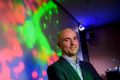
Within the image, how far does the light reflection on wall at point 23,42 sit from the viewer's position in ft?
6.01

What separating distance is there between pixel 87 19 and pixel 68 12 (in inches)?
33.9

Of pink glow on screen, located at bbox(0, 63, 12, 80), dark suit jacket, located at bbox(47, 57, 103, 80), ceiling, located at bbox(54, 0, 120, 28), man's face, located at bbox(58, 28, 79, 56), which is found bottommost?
pink glow on screen, located at bbox(0, 63, 12, 80)

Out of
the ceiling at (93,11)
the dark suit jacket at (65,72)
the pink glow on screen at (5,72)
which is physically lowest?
the pink glow on screen at (5,72)

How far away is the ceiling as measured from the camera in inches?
148

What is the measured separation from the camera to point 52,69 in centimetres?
119

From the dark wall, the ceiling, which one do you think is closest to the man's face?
the ceiling

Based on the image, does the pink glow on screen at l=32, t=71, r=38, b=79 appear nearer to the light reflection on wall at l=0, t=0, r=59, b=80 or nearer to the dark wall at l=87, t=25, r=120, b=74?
the light reflection on wall at l=0, t=0, r=59, b=80

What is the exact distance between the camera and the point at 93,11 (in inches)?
168

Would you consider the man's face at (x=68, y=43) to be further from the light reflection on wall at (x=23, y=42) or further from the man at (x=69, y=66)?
the light reflection on wall at (x=23, y=42)

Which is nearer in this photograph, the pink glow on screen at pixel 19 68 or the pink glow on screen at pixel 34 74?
the pink glow on screen at pixel 19 68

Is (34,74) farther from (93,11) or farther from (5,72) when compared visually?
(93,11)

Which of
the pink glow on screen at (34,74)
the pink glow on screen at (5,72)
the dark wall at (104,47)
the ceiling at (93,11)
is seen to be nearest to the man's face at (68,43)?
the pink glow on screen at (5,72)

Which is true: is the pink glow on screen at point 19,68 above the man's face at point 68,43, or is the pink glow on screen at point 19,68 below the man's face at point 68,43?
below

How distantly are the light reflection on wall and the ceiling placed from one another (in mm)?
1115
